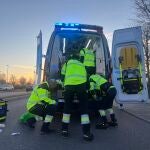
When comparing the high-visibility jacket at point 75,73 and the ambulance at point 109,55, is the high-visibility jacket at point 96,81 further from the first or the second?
the ambulance at point 109,55

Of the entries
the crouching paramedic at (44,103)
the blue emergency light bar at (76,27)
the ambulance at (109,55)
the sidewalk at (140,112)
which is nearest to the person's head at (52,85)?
the crouching paramedic at (44,103)

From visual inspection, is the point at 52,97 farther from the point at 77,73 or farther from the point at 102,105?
the point at 77,73

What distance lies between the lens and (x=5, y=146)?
24.9 feet

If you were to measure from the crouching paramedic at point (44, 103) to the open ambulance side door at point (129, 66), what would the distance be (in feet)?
10.4

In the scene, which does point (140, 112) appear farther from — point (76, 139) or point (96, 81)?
point (76, 139)

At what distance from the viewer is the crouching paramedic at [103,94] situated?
32.9ft

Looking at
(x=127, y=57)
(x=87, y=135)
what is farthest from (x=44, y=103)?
(x=127, y=57)

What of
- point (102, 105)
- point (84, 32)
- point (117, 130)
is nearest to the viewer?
point (117, 130)

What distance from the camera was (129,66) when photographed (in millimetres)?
12469

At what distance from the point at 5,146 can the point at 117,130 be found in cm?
295

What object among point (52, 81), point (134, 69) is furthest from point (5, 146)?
point (134, 69)

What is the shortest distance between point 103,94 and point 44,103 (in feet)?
5.23

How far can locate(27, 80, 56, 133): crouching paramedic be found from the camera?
918 centimetres

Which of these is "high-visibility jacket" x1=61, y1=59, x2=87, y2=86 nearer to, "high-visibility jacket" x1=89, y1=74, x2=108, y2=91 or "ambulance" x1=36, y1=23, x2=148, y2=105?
"high-visibility jacket" x1=89, y1=74, x2=108, y2=91
